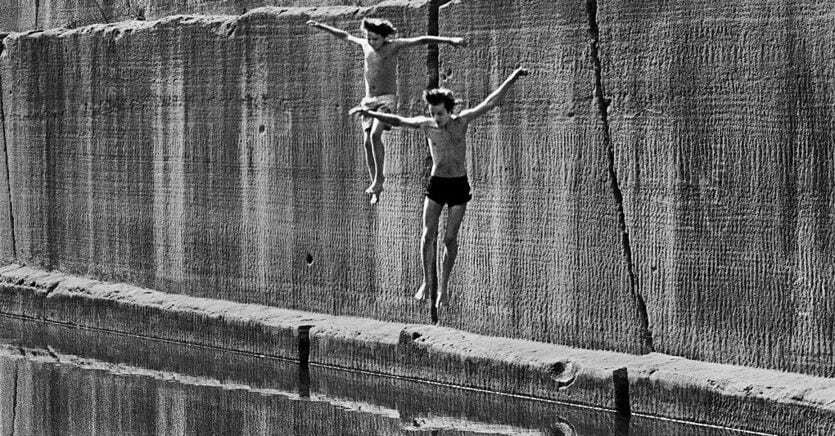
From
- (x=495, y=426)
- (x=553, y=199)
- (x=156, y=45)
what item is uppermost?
(x=156, y=45)

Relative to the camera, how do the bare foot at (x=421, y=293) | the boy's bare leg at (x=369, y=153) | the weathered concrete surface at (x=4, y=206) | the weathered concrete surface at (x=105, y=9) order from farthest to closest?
the weathered concrete surface at (x=4, y=206), the weathered concrete surface at (x=105, y=9), the boy's bare leg at (x=369, y=153), the bare foot at (x=421, y=293)

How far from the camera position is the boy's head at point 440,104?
13.0 metres

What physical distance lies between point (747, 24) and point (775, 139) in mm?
681

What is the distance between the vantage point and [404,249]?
1487cm

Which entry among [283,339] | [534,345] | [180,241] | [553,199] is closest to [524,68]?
[553,199]

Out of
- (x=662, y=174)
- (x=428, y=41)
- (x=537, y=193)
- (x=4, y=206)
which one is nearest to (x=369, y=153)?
(x=428, y=41)

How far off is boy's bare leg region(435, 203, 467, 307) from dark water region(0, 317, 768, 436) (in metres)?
0.64

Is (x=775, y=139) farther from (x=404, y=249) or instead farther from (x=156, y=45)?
(x=156, y=45)

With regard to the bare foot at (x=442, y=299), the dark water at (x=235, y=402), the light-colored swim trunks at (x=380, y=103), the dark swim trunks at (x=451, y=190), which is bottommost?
the dark water at (x=235, y=402)

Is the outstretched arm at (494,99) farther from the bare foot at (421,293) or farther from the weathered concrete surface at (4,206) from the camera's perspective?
the weathered concrete surface at (4,206)

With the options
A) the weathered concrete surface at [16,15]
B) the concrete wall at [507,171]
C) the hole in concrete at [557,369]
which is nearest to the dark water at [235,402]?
the hole in concrete at [557,369]

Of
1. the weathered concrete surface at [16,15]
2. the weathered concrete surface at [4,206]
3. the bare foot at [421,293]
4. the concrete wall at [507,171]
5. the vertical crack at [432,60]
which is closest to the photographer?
the concrete wall at [507,171]

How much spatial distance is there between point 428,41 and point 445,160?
0.93 m

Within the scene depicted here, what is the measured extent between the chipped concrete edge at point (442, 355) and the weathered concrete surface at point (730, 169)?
0.93ft
